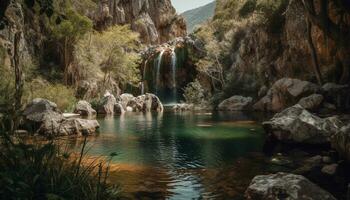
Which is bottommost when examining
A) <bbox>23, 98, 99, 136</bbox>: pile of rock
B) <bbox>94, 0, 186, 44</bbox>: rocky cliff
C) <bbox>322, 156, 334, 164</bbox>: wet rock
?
<bbox>322, 156, 334, 164</bbox>: wet rock

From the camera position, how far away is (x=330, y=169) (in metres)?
10.8

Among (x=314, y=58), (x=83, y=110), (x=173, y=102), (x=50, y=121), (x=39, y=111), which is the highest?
(x=314, y=58)

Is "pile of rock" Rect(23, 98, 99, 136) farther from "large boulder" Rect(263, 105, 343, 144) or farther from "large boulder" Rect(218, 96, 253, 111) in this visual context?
"large boulder" Rect(218, 96, 253, 111)

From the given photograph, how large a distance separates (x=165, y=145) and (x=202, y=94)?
2892 cm

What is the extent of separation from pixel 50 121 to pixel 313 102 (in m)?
16.4

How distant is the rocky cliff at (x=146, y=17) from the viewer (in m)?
65.8

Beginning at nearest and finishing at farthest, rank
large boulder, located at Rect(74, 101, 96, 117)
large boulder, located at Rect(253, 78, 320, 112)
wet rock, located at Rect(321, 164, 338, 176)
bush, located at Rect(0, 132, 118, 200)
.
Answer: bush, located at Rect(0, 132, 118, 200)
wet rock, located at Rect(321, 164, 338, 176)
large boulder, located at Rect(253, 78, 320, 112)
large boulder, located at Rect(74, 101, 96, 117)

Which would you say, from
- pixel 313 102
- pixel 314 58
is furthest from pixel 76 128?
pixel 314 58

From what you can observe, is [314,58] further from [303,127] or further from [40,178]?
[40,178]

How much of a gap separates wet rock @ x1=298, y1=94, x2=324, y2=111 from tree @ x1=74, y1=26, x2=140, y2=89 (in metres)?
24.6

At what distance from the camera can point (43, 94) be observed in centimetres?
3183

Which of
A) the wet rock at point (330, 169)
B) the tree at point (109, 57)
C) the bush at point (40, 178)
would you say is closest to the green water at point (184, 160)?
the wet rock at point (330, 169)

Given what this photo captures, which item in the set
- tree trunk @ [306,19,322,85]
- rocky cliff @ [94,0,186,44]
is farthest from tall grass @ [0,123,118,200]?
rocky cliff @ [94,0,186,44]

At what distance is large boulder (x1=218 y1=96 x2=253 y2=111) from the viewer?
3794 cm
